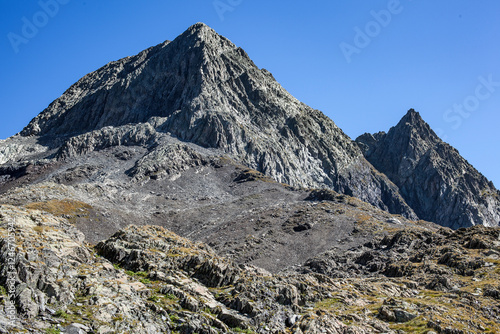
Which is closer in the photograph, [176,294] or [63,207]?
[176,294]

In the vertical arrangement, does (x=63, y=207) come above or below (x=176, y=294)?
above

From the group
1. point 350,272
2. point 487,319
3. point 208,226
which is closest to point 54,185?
point 208,226

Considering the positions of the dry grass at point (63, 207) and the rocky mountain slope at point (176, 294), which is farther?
the dry grass at point (63, 207)

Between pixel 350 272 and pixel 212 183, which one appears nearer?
pixel 350 272

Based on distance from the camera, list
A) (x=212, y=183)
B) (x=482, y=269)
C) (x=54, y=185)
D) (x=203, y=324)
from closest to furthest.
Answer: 1. (x=203, y=324)
2. (x=482, y=269)
3. (x=54, y=185)
4. (x=212, y=183)

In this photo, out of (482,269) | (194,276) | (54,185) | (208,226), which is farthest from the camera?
(54,185)

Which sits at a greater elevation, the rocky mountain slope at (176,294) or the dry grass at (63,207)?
the dry grass at (63,207)

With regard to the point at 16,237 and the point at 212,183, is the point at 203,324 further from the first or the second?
the point at 212,183

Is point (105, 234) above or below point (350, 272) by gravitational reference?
below

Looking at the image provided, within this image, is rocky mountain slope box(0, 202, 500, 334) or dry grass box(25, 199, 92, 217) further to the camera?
dry grass box(25, 199, 92, 217)

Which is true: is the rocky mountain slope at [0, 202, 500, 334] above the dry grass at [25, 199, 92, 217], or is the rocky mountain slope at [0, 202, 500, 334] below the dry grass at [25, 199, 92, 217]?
below

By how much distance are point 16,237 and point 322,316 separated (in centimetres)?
2567

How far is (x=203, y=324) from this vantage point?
32656 millimetres

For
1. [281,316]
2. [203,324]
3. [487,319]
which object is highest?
[487,319]
